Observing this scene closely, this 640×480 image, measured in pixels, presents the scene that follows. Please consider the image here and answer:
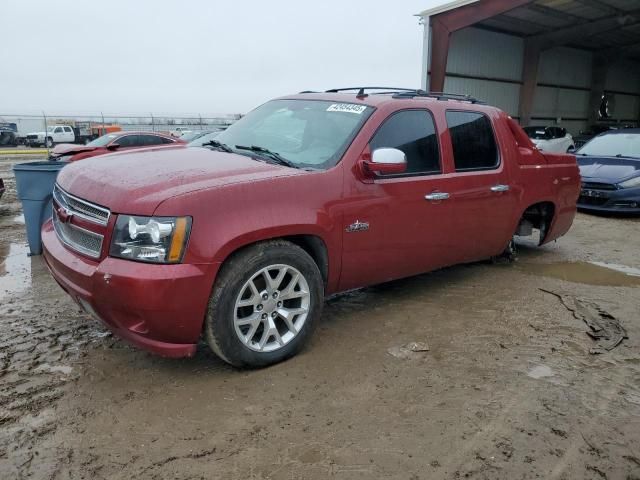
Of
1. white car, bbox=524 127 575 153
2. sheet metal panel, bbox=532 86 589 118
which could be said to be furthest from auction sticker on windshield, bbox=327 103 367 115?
sheet metal panel, bbox=532 86 589 118

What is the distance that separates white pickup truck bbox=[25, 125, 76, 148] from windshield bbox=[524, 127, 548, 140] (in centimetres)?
2768

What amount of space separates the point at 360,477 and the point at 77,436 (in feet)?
4.66

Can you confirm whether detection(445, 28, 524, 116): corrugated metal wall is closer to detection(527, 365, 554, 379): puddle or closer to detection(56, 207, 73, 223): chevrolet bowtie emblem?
detection(527, 365, 554, 379): puddle

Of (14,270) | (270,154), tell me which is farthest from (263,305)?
(14,270)

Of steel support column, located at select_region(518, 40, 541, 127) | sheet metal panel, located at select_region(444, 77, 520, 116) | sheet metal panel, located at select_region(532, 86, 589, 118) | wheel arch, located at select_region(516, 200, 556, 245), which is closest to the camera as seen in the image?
wheel arch, located at select_region(516, 200, 556, 245)

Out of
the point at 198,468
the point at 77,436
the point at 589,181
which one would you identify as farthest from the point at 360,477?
the point at 589,181

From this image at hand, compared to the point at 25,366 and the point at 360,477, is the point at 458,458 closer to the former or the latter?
the point at 360,477

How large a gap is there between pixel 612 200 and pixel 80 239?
8.62 metres

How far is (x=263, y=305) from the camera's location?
321 centimetres

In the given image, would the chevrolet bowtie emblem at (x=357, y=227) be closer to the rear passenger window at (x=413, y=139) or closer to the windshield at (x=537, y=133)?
the rear passenger window at (x=413, y=139)

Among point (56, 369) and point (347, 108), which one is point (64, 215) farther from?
point (347, 108)

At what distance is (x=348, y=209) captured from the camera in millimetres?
3555

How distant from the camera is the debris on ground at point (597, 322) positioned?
383cm

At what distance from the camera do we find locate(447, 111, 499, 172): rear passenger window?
444 centimetres
